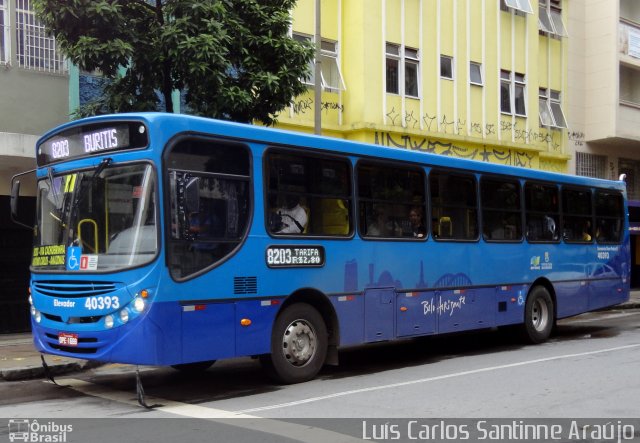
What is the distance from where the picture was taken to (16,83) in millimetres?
14516

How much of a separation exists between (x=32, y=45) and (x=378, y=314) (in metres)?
9.16

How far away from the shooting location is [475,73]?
981 inches

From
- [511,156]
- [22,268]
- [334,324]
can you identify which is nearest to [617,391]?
[334,324]

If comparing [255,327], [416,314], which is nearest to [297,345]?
[255,327]

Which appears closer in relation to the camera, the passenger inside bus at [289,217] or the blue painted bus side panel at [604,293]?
the passenger inside bus at [289,217]

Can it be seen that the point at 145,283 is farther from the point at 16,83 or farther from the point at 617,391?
the point at 16,83

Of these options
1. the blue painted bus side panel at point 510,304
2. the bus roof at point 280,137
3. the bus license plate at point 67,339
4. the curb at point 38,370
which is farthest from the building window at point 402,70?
the bus license plate at point 67,339

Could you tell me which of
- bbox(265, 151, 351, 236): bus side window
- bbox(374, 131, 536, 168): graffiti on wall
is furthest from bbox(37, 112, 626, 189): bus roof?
bbox(374, 131, 536, 168): graffiti on wall

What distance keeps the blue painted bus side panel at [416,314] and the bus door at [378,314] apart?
0.18 m

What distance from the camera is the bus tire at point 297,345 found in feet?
30.8

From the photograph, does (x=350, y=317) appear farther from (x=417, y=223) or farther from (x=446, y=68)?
(x=446, y=68)

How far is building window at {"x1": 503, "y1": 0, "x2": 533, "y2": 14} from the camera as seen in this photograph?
25.5 metres

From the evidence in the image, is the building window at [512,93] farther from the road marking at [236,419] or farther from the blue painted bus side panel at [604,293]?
the road marking at [236,419]

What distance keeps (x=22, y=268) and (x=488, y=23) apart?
55.9ft
